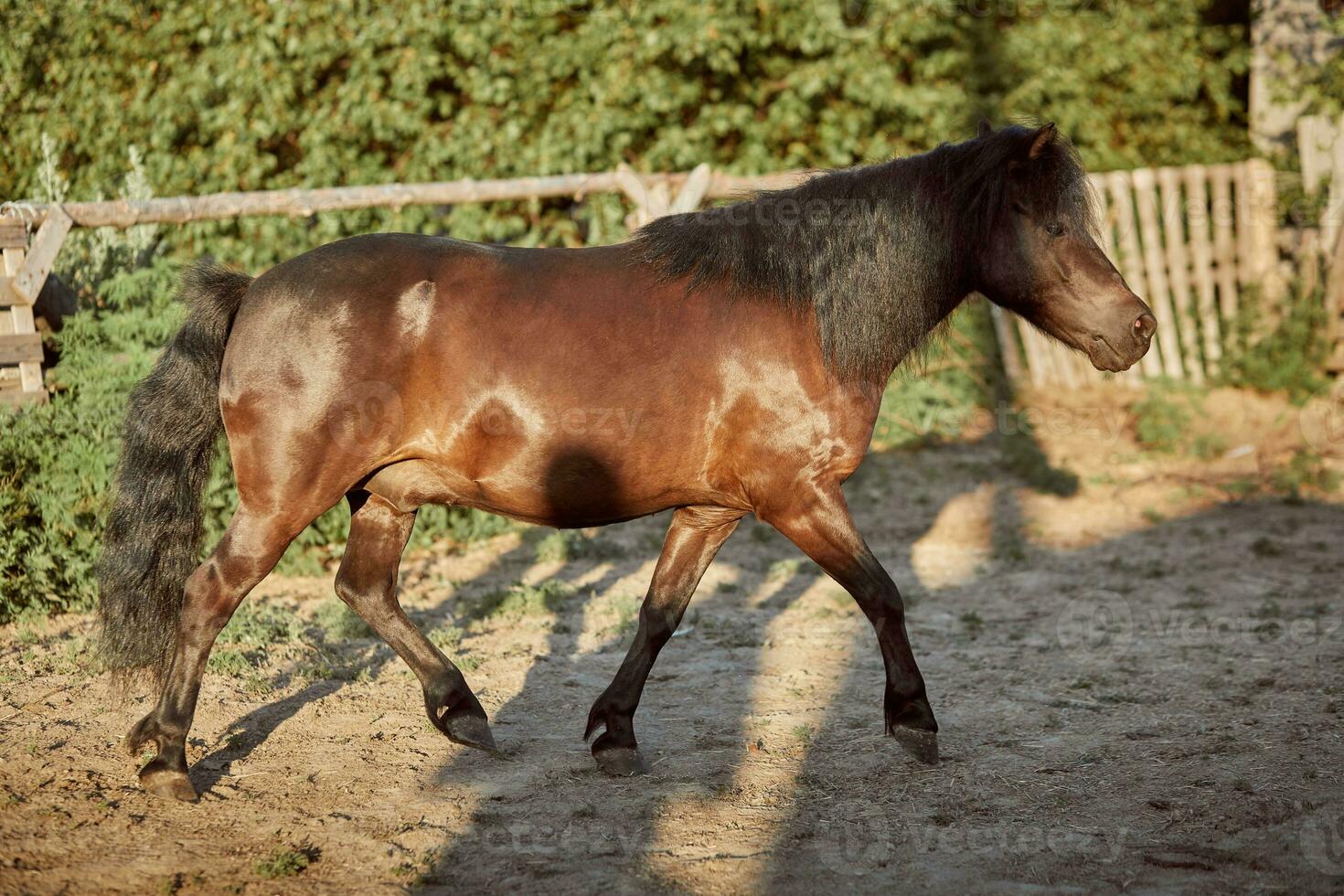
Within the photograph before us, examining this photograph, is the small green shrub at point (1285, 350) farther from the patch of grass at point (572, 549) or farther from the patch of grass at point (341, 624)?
the patch of grass at point (341, 624)

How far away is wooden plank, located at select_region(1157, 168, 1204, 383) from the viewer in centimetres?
1131

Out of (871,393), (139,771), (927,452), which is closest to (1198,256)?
(927,452)

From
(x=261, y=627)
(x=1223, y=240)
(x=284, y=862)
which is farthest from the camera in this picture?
(x=1223, y=240)

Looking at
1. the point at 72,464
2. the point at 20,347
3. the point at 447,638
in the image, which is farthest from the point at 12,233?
the point at 447,638

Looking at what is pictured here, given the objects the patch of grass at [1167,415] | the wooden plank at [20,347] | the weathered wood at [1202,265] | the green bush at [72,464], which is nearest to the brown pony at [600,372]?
the green bush at [72,464]

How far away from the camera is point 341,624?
5844 millimetres

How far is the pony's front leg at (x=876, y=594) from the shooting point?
160 inches

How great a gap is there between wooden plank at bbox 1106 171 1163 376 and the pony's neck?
7.76 meters

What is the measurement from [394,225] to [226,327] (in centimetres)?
461

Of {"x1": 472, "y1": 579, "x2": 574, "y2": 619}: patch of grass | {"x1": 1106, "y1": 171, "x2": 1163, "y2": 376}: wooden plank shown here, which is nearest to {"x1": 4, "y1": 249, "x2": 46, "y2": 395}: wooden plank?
{"x1": 472, "y1": 579, "x2": 574, "y2": 619}: patch of grass

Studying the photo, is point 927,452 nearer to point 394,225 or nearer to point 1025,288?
point 394,225

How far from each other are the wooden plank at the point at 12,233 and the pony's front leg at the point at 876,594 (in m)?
4.41

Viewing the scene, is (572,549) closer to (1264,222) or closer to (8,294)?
(8,294)

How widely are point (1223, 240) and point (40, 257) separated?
1047 centimetres
